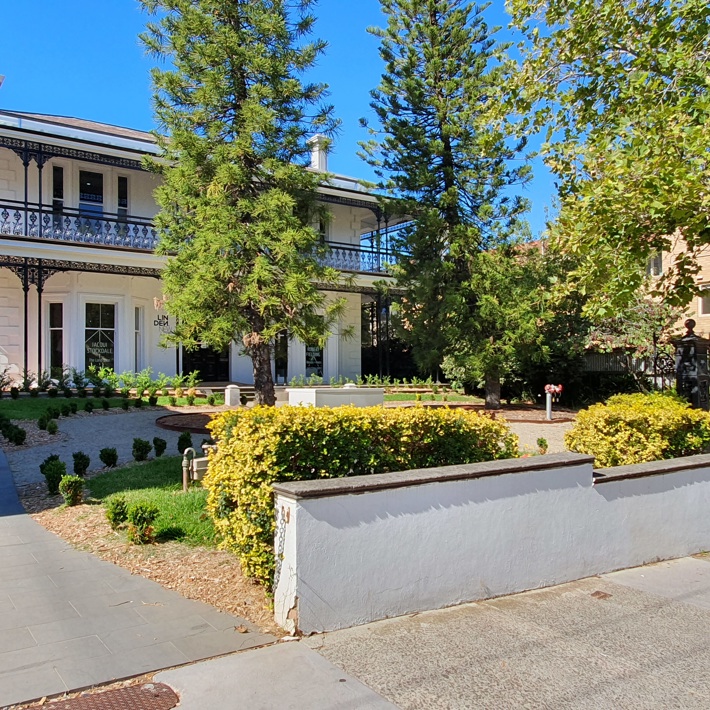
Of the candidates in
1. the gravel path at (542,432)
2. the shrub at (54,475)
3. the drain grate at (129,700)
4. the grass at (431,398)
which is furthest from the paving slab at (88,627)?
the grass at (431,398)

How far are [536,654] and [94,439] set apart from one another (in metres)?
9.99

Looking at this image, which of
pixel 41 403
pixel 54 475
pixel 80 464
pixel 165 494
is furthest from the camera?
pixel 41 403

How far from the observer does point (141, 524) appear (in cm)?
582

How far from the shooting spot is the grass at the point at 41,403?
45.0ft

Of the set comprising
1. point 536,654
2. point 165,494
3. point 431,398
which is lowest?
point 536,654

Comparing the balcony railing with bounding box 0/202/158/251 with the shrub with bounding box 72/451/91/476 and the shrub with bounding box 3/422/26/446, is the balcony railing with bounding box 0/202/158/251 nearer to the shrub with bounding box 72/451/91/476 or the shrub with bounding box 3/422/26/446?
the shrub with bounding box 3/422/26/446

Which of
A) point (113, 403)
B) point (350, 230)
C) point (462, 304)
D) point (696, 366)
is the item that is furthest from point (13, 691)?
point (350, 230)

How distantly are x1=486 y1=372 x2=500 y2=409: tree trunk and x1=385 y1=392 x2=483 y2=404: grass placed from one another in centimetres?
209

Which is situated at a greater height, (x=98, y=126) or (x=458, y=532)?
(x=98, y=126)

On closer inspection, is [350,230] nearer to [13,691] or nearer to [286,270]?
[286,270]

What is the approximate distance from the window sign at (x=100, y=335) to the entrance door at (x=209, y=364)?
2993 mm

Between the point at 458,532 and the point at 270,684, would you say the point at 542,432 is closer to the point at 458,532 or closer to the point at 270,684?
the point at 458,532

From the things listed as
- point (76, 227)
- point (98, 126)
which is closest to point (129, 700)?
point (76, 227)

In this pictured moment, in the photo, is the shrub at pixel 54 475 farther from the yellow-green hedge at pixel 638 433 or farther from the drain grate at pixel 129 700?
the yellow-green hedge at pixel 638 433
